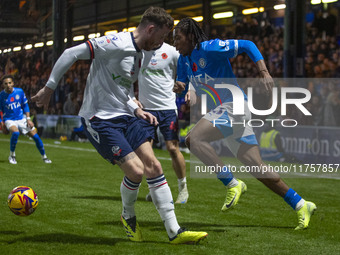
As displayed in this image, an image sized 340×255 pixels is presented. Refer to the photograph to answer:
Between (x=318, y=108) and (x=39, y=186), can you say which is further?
(x=318, y=108)

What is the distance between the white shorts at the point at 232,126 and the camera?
228 inches

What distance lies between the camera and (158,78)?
7852mm

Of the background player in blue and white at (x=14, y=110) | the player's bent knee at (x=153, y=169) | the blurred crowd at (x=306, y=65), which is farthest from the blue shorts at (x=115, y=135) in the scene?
the background player in blue and white at (x=14, y=110)

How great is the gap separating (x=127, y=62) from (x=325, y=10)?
45.4 ft

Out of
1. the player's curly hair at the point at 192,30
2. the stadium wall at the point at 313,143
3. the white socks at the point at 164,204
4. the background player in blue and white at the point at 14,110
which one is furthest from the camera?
the background player in blue and white at the point at 14,110

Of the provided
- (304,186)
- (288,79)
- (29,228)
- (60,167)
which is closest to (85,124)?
(29,228)

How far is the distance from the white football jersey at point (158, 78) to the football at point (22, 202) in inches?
98.8

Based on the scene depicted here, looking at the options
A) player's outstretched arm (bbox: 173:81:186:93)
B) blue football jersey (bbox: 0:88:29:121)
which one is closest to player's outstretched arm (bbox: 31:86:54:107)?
player's outstretched arm (bbox: 173:81:186:93)

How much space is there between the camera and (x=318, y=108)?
13727mm

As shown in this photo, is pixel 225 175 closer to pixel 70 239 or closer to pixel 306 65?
pixel 70 239

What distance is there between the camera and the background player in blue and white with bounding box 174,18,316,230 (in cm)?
570

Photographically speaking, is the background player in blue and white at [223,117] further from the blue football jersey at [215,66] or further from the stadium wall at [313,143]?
the stadium wall at [313,143]

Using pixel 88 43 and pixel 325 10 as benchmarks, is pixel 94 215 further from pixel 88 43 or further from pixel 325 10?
pixel 325 10

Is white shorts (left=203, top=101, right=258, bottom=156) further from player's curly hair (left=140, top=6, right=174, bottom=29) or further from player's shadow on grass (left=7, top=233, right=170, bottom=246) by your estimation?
player's shadow on grass (left=7, top=233, right=170, bottom=246)
